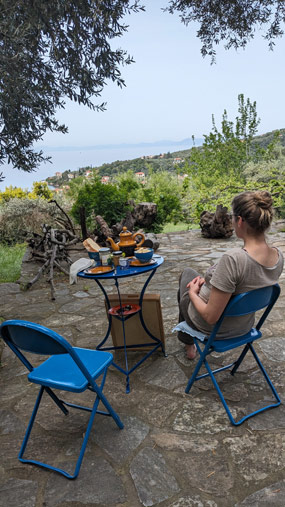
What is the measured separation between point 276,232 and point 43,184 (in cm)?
783

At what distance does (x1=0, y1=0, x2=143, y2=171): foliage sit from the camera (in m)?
3.67

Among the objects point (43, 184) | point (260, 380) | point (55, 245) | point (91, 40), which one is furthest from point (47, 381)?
point (43, 184)

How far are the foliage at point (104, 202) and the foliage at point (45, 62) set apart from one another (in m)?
3.97

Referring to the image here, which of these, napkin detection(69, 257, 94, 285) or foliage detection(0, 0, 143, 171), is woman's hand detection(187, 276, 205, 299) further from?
foliage detection(0, 0, 143, 171)

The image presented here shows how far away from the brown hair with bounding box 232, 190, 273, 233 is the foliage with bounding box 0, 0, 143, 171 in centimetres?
257

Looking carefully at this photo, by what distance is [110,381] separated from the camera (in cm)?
305

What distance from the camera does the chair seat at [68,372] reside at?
2.13m

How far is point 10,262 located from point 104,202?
2.59 m

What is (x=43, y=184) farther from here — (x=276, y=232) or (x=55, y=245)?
(x=276, y=232)

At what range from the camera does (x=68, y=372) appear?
2.26 m

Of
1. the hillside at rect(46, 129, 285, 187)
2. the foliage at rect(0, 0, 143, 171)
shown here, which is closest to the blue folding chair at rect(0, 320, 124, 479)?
the foliage at rect(0, 0, 143, 171)

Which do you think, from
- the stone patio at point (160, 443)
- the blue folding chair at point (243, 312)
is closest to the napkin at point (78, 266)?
the stone patio at point (160, 443)

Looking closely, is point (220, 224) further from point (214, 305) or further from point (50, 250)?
point (214, 305)

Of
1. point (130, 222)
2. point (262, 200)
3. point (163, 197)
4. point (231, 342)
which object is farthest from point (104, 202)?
point (262, 200)
